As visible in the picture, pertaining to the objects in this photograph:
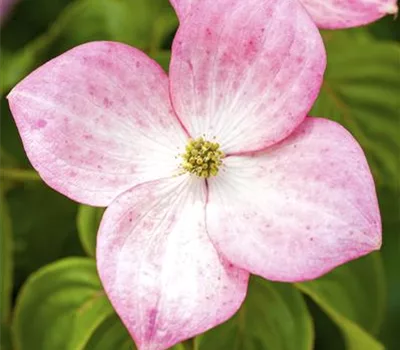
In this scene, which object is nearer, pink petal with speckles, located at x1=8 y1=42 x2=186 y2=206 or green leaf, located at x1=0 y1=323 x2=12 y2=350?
pink petal with speckles, located at x1=8 y1=42 x2=186 y2=206

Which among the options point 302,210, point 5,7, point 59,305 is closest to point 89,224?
point 59,305

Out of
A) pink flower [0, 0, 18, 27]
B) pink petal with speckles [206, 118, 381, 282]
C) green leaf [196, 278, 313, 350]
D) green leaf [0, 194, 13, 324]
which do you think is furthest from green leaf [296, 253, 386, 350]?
pink flower [0, 0, 18, 27]

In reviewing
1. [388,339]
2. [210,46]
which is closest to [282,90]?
[210,46]

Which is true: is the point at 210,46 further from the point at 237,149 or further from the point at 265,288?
the point at 265,288

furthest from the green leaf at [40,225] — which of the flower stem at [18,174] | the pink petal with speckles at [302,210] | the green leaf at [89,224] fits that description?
the pink petal with speckles at [302,210]

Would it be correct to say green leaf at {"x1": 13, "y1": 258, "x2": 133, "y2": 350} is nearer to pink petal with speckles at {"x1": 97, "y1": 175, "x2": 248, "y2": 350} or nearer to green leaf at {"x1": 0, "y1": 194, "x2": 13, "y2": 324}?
green leaf at {"x1": 0, "y1": 194, "x2": 13, "y2": 324}


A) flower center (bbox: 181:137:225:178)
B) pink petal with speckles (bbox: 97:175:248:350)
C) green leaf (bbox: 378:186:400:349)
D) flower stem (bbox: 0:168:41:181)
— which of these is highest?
flower center (bbox: 181:137:225:178)
